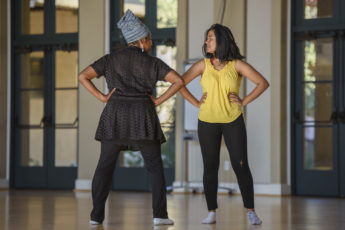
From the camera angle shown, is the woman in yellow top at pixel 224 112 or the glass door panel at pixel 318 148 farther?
the glass door panel at pixel 318 148

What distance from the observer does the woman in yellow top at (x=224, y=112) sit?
164 inches

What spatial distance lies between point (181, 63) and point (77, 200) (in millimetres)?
2304

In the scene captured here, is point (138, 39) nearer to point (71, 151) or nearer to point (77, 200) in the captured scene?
point (77, 200)

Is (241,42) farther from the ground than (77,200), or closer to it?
farther from the ground

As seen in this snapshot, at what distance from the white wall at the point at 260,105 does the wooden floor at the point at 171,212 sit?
0.54 m

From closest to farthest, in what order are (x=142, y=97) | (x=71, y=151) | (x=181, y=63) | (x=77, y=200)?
(x=142, y=97), (x=77, y=200), (x=181, y=63), (x=71, y=151)

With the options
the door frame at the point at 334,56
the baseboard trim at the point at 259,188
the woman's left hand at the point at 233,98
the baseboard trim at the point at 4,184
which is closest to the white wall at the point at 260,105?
the baseboard trim at the point at 259,188

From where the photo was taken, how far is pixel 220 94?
419 cm

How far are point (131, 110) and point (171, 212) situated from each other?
1419mm

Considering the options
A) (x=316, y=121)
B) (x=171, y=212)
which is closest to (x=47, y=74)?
(x=316, y=121)

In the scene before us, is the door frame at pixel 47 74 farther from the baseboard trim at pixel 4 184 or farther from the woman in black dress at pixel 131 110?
the woman in black dress at pixel 131 110

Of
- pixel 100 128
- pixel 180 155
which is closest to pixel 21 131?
pixel 180 155

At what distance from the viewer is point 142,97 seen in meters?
4.03

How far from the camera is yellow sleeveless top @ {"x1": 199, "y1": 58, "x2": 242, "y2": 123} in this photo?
4.17 m
